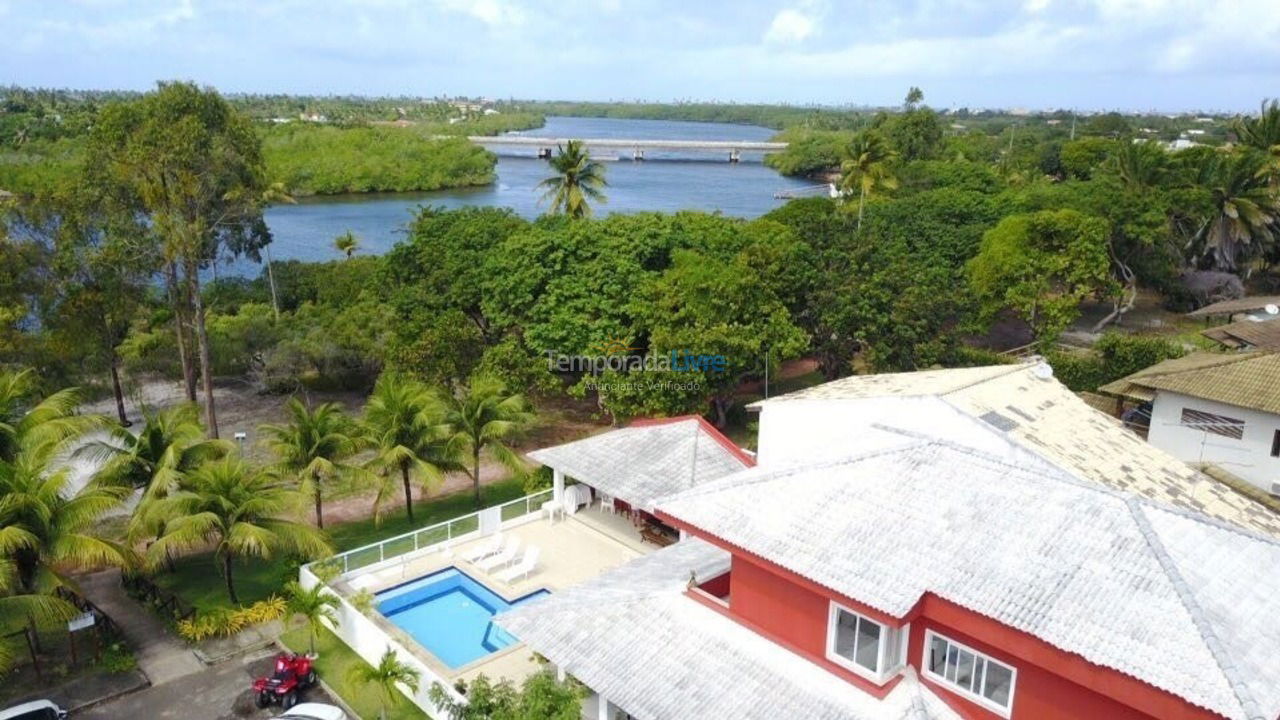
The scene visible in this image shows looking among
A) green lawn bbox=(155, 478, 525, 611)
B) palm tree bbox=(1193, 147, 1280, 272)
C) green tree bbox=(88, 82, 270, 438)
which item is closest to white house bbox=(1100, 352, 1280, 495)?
green lawn bbox=(155, 478, 525, 611)

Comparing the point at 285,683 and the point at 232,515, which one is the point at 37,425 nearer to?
the point at 232,515

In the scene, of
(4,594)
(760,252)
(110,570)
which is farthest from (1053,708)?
(760,252)

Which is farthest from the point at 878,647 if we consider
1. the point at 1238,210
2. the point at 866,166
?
the point at 1238,210

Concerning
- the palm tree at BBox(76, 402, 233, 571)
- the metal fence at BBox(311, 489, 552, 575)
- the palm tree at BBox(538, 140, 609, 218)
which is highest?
the palm tree at BBox(538, 140, 609, 218)

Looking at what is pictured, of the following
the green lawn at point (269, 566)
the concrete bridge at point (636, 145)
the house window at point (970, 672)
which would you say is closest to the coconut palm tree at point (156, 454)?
the green lawn at point (269, 566)

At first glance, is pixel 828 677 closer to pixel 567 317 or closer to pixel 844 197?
pixel 567 317

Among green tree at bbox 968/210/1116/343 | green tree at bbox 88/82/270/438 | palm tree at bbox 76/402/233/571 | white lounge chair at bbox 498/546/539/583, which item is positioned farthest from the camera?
green tree at bbox 968/210/1116/343

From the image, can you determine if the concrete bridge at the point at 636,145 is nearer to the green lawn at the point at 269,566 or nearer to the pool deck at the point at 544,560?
the green lawn at the point at 269,566

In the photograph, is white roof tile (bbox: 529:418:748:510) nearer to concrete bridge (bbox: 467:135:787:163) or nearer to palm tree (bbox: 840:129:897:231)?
palm tree (bbox: 840:129:897:231)
